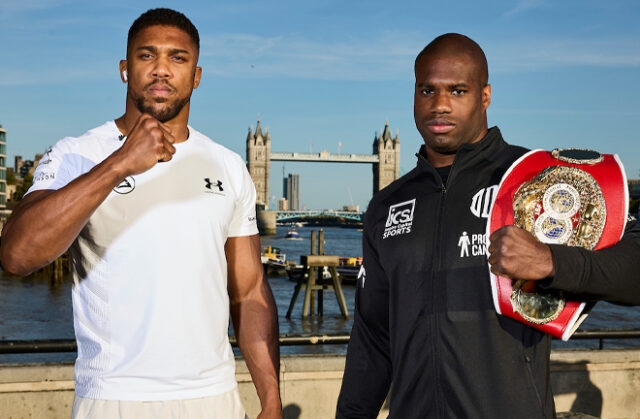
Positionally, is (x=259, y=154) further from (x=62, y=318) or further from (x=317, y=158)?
(x=62, y=318)

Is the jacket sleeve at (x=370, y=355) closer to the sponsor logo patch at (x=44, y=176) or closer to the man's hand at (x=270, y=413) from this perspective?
the man's hand at (x=270, y=413)

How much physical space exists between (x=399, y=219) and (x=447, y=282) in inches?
14.9

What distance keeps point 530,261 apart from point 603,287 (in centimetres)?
27

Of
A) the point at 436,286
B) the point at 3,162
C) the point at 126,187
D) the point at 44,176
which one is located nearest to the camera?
Result: the point at 44,176

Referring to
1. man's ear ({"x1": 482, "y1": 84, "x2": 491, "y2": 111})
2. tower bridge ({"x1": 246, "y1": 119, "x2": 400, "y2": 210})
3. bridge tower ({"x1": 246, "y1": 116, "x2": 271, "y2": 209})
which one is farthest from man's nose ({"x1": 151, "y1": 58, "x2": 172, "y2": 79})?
bridge tower ({"x1": 246, "y1": 116, "x2": 271, "y2": 209})

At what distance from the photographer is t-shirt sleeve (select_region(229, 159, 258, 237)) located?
8.98 ft

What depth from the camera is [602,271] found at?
207cm

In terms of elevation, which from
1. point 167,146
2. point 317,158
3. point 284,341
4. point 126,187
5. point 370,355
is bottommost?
point 284,341

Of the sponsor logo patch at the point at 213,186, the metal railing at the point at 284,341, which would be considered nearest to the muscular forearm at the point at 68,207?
the sponsor logo patch at the point at 213,186

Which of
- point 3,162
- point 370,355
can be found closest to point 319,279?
point 370,355

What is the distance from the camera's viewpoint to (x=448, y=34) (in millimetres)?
2689

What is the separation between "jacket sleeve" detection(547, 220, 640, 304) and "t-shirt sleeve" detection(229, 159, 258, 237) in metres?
1.21

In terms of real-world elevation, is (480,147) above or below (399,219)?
above

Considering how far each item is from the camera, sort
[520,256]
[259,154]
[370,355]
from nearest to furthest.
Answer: [520,256] → [370,355] → [259,154]
